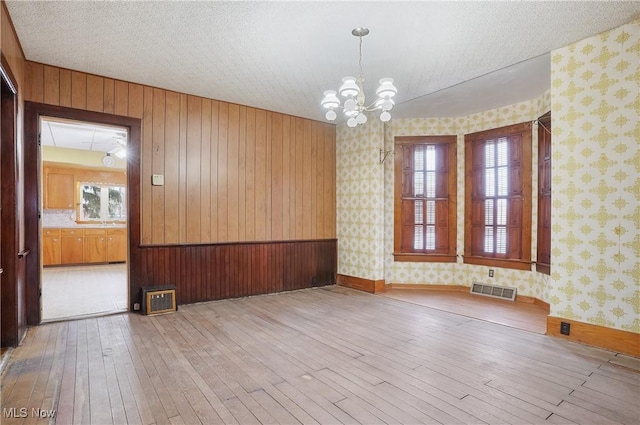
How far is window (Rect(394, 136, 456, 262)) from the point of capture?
592 centimetres

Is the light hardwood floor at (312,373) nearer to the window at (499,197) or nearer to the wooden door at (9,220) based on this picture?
the wooden door at (9,220)

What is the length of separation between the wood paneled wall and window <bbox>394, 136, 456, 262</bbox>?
1.24 m

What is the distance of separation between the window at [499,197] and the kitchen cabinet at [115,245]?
27.1ft

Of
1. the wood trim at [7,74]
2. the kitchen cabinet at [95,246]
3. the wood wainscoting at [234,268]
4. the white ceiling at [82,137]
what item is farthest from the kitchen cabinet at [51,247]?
the wood trim at [7,74]

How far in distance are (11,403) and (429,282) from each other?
5378mm

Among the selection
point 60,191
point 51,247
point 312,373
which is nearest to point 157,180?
point 312,373

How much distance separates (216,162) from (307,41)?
2.42m

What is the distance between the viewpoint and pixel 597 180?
324 centimetres

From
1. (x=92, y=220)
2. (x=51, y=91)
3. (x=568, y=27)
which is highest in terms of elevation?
(x=568, y=27)

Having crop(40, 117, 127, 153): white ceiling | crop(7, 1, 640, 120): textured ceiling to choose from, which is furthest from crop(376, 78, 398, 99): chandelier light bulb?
crop(40, 117, 127, 153): white ceiling

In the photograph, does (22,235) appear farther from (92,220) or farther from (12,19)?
(92,220)

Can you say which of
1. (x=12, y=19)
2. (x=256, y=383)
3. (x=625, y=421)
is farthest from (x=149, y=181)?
(x=625, y=421)

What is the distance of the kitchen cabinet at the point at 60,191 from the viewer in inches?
335

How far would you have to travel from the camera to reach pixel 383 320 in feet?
13.5
